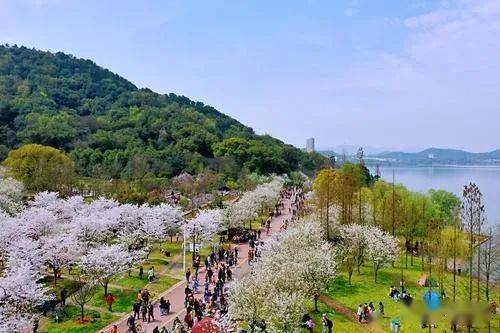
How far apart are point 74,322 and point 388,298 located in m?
22.9

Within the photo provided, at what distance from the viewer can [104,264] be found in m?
33.3

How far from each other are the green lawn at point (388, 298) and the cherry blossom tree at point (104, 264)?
16465 mm

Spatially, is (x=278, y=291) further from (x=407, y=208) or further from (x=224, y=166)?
(x=224, y=166)

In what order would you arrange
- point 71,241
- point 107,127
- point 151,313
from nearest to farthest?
point 151,313 < point 71,241 < point 107,127

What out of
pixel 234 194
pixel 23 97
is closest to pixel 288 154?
pixel 234 194

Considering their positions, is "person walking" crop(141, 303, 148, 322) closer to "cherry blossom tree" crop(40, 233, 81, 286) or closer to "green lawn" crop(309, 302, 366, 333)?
"cherry blossom tree" crop(40, 233, 81, 286)

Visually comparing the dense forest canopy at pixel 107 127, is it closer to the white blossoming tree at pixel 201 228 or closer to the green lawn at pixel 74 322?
the white blossoming tree at pixel 201 228

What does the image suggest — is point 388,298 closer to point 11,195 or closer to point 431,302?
point 431,302

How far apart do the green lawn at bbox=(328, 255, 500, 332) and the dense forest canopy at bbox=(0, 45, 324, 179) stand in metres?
53.4

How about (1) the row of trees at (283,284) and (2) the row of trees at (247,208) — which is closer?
(1) the row of trees at (283,284)

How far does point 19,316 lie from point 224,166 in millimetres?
83986

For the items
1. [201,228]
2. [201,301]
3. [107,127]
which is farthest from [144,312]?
[107,127]

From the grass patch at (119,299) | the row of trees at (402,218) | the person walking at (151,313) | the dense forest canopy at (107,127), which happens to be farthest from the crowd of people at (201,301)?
the dense forest canopy at (107,127)

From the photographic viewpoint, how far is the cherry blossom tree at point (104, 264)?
33.1 m
